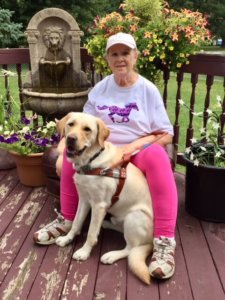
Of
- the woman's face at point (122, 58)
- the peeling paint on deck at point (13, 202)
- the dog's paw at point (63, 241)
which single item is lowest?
the peeling paint on deck at point (13, 202)

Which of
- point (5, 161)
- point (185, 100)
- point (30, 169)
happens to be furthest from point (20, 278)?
point (185, 100)

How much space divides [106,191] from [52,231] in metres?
0.59

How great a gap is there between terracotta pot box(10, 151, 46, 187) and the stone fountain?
65 centimetres

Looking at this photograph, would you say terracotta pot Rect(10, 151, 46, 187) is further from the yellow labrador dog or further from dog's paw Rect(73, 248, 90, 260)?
dog's paw Rect(73, 248, 90, 260)

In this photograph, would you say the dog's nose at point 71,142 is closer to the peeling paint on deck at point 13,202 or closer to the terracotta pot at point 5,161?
the peeling paint on deck at point 13,202

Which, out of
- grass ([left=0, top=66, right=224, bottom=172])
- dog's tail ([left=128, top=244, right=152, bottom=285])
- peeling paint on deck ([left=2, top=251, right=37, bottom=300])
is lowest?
grass ([left=0, top=66, right=224, bottom=172])

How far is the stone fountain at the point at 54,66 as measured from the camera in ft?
12.5

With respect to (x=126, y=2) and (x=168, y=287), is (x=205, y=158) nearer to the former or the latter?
(x=168, y=287)

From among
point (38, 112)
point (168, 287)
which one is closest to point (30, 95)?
point (38, 112)

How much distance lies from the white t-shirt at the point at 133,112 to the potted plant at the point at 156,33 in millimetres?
745

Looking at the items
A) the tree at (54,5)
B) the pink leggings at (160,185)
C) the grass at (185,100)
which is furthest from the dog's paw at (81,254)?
the tree at (54,5)

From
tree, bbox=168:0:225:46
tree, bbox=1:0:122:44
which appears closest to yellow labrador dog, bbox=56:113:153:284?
tree, bbox=1:0:122:44

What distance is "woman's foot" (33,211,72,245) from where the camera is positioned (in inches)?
102

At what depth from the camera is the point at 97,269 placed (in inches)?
91.5
